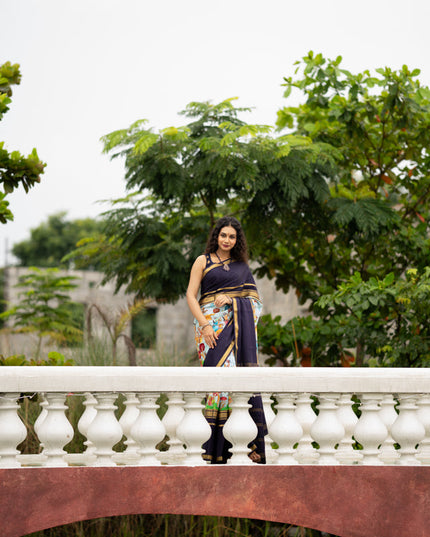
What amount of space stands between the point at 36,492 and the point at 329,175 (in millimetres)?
5107

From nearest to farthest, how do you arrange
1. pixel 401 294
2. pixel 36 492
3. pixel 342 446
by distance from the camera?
pixel 36 492 < pixel 342 446 < pixel 401 294

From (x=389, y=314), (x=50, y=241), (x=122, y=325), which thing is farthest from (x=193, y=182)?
(x=50, y=241)

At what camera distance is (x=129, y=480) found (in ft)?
10.7

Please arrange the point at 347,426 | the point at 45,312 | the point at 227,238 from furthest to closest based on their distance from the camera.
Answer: the point at 45,312
the point at 227,238
the point at 347,426

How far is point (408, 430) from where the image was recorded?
341 cm

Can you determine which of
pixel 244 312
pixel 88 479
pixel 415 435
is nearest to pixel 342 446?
pixel 415 435

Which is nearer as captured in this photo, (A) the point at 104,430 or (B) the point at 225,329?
(A) the point at 104,430

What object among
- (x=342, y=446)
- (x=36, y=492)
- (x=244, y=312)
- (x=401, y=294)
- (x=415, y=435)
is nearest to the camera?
(x=36, y=492)

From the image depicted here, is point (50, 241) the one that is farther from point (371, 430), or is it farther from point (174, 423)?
point (371, 430)

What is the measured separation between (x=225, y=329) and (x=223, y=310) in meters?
0.15

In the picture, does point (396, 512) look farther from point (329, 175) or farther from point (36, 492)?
point (329, 175)

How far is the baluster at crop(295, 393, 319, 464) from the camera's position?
3.55 metres

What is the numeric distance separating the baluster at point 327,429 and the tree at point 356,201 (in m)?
3.20

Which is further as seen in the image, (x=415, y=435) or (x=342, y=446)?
(x=342, y=446)
